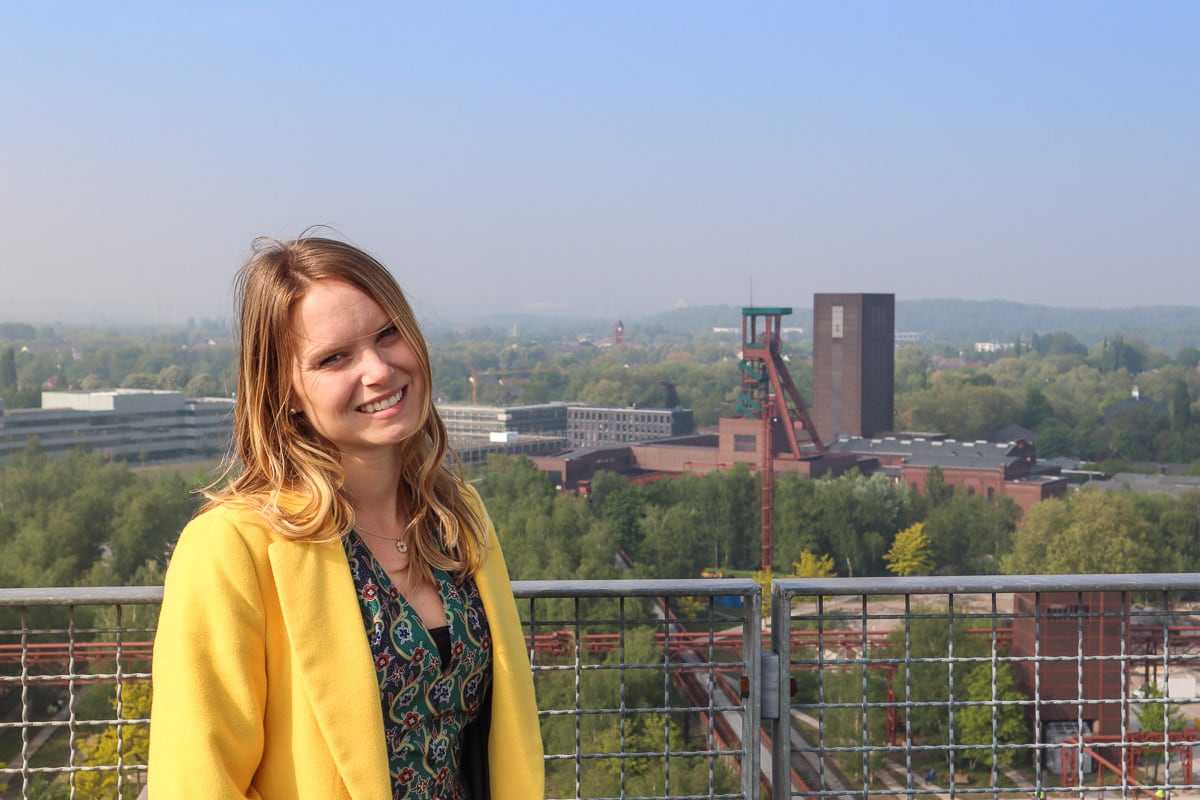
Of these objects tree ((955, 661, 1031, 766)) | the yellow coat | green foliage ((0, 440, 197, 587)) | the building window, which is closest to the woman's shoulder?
the yellow coat

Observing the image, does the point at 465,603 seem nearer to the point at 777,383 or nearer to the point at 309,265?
the point at 309,265

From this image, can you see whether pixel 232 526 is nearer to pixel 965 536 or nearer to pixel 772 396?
pixel 965 536

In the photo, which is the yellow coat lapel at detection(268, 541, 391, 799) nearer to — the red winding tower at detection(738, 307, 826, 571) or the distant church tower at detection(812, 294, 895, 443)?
the red winding tower at detection(738, 307, 826, 571)

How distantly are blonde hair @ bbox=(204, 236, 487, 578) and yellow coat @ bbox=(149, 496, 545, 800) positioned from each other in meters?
0.03

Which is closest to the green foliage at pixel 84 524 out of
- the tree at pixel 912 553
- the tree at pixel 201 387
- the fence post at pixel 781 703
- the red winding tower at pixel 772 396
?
the tree at pixel 201 387

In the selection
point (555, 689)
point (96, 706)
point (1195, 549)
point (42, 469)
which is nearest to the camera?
point (96, 706)

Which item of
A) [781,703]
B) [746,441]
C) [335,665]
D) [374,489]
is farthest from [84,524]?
[335,665]

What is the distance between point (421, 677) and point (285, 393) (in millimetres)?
281

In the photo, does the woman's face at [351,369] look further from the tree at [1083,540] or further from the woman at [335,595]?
the tree at [1083,540]

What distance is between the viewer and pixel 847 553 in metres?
31.2

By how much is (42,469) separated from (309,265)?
36.0 meters

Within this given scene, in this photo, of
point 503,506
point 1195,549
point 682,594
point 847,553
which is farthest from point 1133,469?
point 682,594

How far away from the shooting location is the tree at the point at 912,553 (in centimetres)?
2956

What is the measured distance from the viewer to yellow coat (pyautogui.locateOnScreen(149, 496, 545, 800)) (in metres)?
0.96
